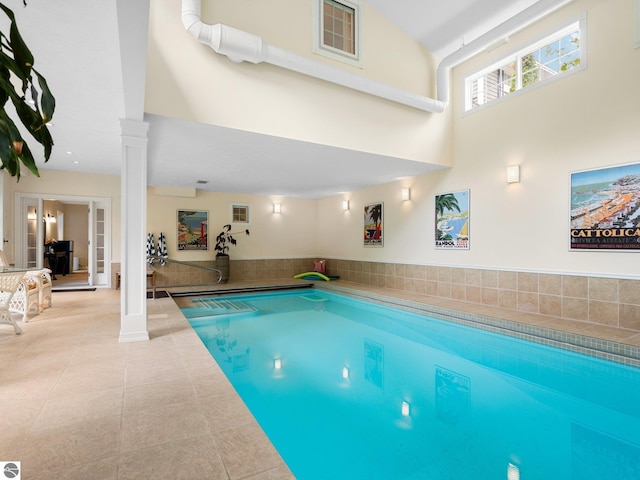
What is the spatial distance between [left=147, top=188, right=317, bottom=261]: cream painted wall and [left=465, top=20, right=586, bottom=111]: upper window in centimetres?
567

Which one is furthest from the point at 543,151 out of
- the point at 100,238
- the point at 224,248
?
the point at 100,238

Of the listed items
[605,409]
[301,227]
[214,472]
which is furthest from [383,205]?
[214,472]

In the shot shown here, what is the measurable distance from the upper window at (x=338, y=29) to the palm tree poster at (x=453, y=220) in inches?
117

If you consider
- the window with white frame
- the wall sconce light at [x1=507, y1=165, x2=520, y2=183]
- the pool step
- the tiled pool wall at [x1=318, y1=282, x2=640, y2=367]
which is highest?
the wall sconce light at [x1=507, y1=165, x2=520, y2=183]

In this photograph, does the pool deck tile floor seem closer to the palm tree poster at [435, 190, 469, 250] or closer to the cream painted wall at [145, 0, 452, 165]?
the palm tree poster at [435, 190, 469, 250]

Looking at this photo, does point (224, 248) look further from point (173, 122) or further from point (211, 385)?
point (211, 385)

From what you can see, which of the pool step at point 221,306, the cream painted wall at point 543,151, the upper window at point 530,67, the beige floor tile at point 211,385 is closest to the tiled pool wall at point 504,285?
the cream painted wall at point 543,151

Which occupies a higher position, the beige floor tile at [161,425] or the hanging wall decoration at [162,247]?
the hanging wall decoration at [162,247]

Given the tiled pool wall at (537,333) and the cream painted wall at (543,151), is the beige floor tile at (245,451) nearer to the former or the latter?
the tiled pool wall at (537,333)

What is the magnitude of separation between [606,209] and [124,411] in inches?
225

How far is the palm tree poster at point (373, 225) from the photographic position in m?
8.27

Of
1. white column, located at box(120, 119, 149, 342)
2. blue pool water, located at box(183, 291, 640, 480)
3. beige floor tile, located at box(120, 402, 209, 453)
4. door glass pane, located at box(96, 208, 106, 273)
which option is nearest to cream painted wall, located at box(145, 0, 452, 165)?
white column, located at box(120, 119, 149, 342)

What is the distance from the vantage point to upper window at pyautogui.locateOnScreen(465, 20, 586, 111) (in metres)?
4.91

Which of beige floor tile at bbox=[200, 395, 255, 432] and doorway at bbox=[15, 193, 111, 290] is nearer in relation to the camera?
beige floor tile at bbox=[200, 395, 255, 432]
